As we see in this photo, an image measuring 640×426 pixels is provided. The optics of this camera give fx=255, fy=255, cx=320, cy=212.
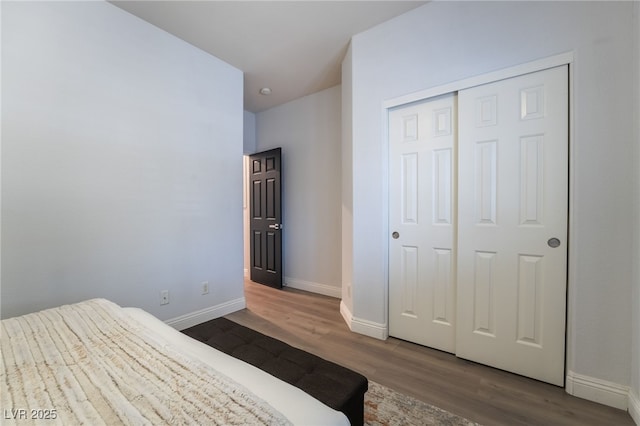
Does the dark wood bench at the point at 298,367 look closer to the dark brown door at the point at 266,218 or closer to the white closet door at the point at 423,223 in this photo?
the white closet door at the point at 423,223

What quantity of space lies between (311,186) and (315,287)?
143cm

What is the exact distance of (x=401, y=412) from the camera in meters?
1.41

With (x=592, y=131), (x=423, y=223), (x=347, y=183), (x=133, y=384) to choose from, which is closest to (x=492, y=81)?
(x=592, y=131)

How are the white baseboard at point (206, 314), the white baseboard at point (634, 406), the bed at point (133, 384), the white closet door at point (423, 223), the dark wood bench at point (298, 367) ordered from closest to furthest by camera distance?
the bed at point (133, 384), the dark wood bench at point (298, 367), the white baseboard at point (634, 406), the white closet door at point (423, 223), the white baseboard at point (206, 314)

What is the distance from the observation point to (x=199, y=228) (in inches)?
102

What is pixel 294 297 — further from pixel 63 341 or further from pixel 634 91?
pixel 634 91

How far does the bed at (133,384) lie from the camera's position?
595 millimetres

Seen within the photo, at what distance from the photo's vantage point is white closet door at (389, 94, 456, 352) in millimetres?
2020

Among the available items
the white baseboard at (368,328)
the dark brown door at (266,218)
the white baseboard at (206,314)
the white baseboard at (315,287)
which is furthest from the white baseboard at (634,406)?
the dark brown door at (266,218)

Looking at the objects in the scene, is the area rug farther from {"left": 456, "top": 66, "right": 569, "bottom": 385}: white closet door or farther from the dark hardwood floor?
{"left": 456, "top": 66, "right": 569, "bottom": 385}: white closet door

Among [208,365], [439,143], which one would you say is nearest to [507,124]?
[439,143]

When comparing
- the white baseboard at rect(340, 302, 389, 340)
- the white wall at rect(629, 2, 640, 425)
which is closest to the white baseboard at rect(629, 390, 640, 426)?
the white wall at rect(629, 2, 640, 425)

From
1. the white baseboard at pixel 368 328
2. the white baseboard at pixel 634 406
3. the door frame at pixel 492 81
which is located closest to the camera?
the white baseboard at pixel 634 406

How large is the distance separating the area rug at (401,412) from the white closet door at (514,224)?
67cm
